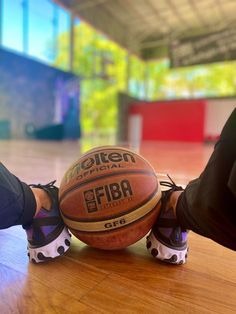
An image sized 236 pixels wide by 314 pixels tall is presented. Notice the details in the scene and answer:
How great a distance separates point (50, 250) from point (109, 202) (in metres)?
0.17

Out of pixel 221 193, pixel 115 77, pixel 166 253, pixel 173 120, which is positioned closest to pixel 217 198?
pixel 221 193

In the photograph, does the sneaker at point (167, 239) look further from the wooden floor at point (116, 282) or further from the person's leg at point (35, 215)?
the person's leg at point (35, 215)

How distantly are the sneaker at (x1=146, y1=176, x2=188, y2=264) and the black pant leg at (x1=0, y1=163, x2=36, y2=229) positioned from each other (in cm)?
29

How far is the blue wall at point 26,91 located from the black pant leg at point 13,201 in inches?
315

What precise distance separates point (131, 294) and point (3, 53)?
27.7 feet

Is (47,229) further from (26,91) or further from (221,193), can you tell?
(26,91)

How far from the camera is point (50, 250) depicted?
680mm

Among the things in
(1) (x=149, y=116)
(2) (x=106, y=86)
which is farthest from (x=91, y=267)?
(2) (x=106, y=86)

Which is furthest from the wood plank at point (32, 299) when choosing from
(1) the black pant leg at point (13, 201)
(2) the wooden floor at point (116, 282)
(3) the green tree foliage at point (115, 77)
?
A: (3) the green tree foliage at point (115, 77)

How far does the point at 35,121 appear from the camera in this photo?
906cm

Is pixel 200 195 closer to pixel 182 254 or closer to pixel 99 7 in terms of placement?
pixel 182 254

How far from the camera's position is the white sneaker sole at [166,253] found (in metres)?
0.67

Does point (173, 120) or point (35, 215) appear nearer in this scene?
point (35, 215)

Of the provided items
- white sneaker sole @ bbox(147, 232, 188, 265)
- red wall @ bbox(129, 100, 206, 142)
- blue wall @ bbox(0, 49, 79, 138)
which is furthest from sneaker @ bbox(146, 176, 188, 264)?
red wall @ bbox(129, 100, 206, 142)
